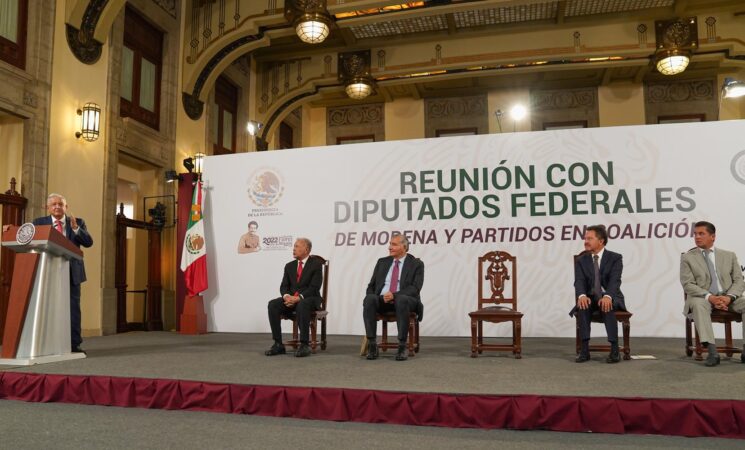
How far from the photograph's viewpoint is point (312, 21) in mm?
7656

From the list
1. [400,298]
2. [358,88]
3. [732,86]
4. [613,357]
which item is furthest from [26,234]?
[358,88]

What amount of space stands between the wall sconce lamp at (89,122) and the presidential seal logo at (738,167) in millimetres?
6983

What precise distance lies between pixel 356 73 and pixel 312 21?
2.77 meters

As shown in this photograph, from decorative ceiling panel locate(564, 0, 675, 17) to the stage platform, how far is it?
21.5ft

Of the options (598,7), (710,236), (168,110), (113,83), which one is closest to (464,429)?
(710,236)

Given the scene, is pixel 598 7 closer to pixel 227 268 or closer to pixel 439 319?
pixel 439 319

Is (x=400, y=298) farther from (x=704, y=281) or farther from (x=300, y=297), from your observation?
(x=704, y=281)

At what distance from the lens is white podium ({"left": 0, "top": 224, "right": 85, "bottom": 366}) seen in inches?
156

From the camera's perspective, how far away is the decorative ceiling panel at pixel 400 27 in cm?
971

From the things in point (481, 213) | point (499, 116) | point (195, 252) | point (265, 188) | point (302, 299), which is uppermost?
point (499, 116)

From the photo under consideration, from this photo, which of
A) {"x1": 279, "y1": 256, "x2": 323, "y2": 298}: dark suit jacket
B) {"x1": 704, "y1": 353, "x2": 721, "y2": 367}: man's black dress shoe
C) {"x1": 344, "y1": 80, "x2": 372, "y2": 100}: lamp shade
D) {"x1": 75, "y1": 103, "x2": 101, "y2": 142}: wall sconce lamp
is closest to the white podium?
{"x1": 279, "y1": 256, "x2": 323, "y2": 298}: dark suit jacket

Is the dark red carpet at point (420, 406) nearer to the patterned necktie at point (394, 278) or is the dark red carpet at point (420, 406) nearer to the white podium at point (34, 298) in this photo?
the white podium at point (34, 298)

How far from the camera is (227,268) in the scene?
22.4 ft

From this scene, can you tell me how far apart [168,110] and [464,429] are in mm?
7145
